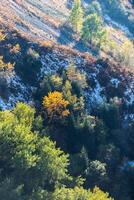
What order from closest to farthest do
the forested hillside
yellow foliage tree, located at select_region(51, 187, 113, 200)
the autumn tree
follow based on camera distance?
yellow foliage tree, located at select_region(51, 187, 113, 200) → the forested hillside → the autumn tree

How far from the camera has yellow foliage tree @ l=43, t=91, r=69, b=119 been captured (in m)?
91.6

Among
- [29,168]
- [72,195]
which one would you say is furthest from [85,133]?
[29,168]

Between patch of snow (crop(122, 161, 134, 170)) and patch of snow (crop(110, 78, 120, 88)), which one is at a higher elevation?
patch of snow (crop(110, 78, 120, 88))

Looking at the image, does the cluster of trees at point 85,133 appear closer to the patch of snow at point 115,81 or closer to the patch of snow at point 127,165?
the patch of snow at point 127,165

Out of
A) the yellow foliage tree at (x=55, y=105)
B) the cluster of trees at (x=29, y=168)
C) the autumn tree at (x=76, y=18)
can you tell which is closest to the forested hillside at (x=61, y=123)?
the yellow foliage tree at (x=55, y=105)

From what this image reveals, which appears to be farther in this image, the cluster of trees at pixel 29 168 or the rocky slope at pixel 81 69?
the rocky slope at pixel 81 69

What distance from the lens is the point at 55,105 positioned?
301 ft

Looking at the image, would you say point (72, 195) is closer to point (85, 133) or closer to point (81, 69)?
point (85, 133)

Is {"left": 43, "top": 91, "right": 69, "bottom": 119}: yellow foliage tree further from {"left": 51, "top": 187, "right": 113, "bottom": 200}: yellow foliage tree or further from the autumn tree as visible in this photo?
the autumn tree

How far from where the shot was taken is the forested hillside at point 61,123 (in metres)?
74.2

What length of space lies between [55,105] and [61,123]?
13.6ft

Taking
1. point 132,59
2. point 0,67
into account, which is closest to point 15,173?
point 0,67

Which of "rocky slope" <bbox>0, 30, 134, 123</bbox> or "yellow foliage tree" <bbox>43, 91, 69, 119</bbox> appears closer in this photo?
"yellow foliage tree" <bbox>43, 91, 69, 119</bbox>

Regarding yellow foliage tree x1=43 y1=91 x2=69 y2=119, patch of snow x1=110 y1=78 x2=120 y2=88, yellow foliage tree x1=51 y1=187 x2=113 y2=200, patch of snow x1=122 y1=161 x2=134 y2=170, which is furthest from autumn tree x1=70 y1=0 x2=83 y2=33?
yellow foliage tree x1=51 y1=187 x2=113 y2=200
